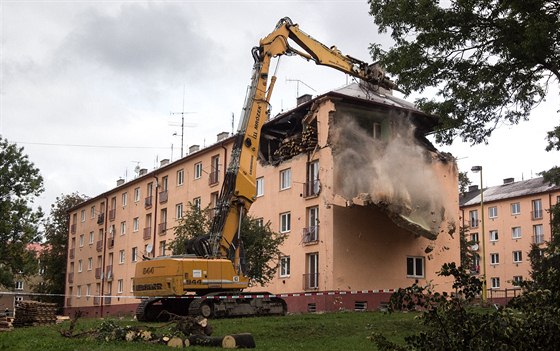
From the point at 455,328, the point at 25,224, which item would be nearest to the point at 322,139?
the point at 25,224

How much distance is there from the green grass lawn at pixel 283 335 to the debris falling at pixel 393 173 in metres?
8.81

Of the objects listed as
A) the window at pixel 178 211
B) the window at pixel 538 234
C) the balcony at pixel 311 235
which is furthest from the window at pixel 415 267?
the window at pixel 538 234

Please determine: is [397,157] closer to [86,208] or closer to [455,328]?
[455,328]

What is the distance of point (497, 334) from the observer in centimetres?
692

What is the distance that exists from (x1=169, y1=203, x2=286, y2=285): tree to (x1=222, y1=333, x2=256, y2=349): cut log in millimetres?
15319

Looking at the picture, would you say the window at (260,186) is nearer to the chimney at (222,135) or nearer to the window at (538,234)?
the chimney at (222,135)

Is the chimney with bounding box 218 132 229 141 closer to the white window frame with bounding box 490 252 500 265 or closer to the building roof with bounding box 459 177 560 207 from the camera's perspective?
the building roof with bounding box 459 177 560 207

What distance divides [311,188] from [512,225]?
36.5m

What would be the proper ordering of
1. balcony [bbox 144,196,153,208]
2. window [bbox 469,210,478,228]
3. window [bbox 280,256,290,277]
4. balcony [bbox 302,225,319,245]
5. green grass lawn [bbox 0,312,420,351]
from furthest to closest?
window [bbox 469,210,478,228], balcony [bbox 144,196,153,208], window [bbox 280,256,290,277], balcony [bbox 302,225,319,245], green grass lawn [bbox 0,312,420,351]

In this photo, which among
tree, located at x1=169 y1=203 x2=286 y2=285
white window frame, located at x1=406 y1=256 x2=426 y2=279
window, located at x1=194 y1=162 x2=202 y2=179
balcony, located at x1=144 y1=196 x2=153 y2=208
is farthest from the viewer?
balcony, located at x1=144 y1=196 x2=153 y2=208

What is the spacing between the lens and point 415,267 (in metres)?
35.0

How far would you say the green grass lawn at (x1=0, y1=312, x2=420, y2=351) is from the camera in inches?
562

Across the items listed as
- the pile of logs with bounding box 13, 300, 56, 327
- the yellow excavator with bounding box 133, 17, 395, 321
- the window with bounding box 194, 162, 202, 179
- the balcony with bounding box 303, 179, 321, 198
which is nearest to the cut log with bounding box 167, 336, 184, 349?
the yellow excavator with bounding box 133, 17, 395, 321

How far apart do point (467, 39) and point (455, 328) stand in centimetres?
1022
